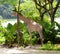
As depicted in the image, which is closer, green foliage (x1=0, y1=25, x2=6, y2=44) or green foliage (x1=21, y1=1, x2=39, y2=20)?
green foliage (x1=0, y1=25, x2=6, y2=44)

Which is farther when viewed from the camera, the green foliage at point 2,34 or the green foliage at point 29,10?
the green foliage at point 29,10

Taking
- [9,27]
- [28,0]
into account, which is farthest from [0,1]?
[28,0]

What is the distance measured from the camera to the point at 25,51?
7434mm

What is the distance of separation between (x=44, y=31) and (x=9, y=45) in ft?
5.32

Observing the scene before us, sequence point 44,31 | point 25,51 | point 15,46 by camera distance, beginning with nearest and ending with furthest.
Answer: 1. point 25,51
2. point 15,46
3. point 44,31

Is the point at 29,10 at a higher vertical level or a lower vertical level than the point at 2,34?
higher

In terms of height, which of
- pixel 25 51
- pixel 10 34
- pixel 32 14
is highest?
pixel 32 14

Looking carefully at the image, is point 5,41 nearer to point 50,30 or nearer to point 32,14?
point 50,30

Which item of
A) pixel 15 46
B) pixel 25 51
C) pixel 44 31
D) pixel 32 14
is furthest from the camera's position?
pixel 32 14

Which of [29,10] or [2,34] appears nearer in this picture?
[2,34]

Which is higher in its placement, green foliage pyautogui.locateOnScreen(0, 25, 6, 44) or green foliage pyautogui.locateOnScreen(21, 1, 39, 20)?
green foliage pyautogui.locateOnScreen(21, 1, 39, 20)

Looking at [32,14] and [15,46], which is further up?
[32,14]

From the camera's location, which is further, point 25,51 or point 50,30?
point 50,30

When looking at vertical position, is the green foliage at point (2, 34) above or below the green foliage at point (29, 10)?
below
